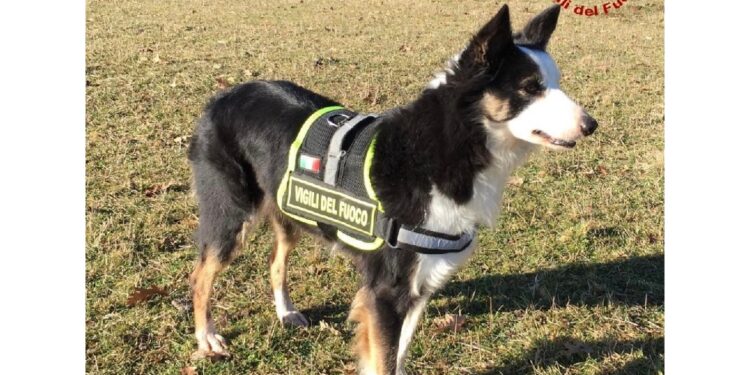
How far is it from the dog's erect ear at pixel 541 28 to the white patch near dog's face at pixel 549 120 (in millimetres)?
479

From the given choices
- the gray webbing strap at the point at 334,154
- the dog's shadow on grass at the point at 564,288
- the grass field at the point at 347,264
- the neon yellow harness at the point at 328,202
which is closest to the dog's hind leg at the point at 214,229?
the grass field at the point at 347,264

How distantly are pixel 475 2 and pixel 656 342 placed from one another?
1692cm

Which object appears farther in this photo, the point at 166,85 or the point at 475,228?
the point at 166,85

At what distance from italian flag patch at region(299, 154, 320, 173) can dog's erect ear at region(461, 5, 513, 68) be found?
106 centimetres

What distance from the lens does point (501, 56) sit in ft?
10.5

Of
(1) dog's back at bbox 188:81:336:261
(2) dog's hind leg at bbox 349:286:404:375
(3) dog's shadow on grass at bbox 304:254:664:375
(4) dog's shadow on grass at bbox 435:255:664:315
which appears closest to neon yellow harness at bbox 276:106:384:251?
(1) dog's back at bbox 188:81:336:261

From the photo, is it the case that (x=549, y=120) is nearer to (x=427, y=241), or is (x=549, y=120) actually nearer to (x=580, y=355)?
(x=427, y=241)

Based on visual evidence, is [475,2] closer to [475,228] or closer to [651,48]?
[651,48]

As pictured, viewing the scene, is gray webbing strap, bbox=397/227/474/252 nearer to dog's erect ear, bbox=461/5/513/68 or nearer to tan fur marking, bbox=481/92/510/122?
tan fur marking, bbox=481/92/510/122

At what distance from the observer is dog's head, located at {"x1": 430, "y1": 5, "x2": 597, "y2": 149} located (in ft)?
10.4

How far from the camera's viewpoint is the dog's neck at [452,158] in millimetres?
3268

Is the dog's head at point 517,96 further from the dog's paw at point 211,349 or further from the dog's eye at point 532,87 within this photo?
the dog's paw at point 211,349

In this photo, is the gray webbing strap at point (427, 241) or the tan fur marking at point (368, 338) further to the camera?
the tan fur marking at point (368, 338)

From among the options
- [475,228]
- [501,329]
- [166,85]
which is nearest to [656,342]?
[501,329]
